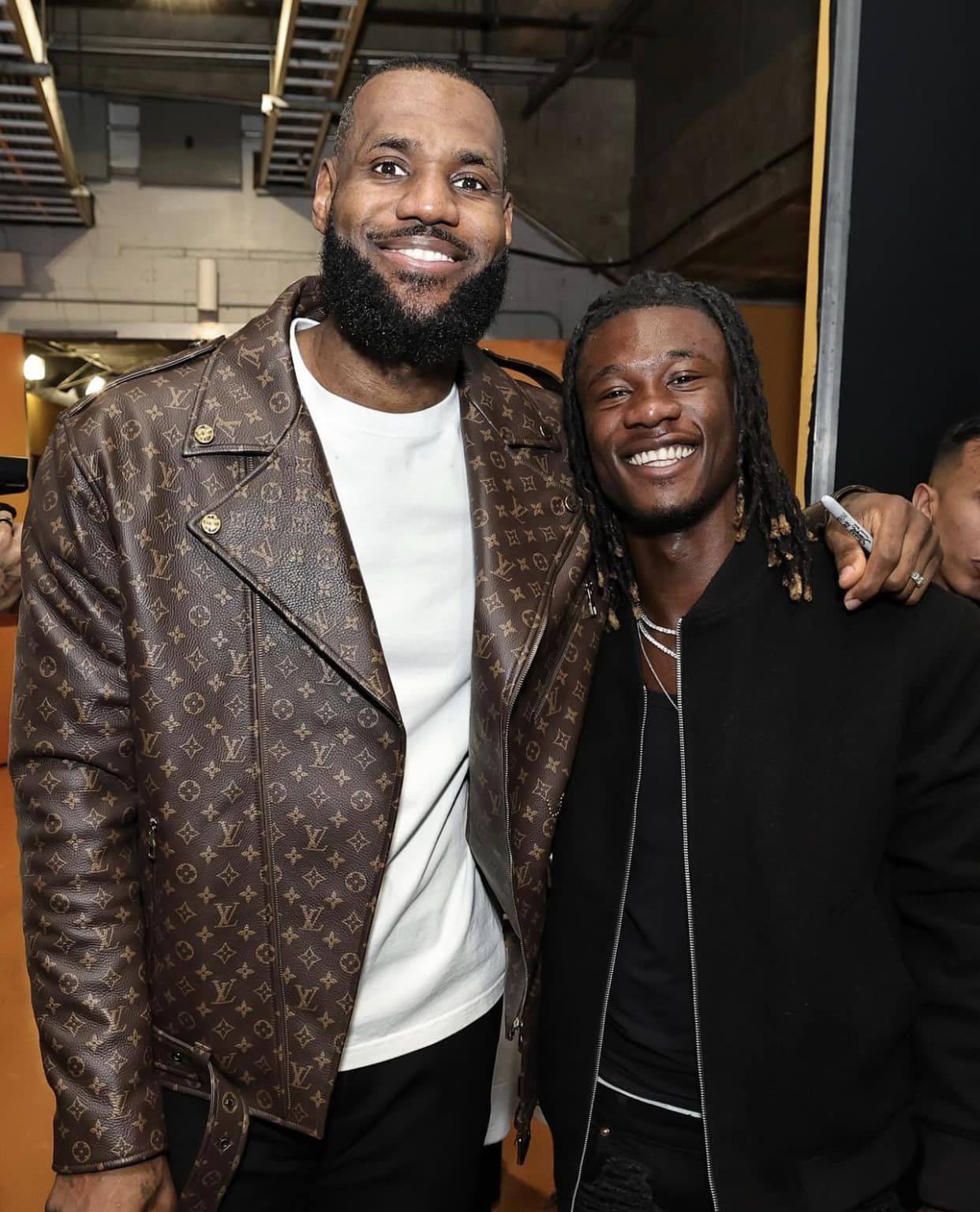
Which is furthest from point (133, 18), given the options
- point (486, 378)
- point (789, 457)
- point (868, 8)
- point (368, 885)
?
point (368, 885)

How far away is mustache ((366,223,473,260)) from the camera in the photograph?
1.54 meters

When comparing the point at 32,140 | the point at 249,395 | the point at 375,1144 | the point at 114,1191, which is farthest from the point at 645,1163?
the point at 32,140

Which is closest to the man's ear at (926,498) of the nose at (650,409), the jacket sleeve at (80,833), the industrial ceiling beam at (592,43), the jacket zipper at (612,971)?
the nose at (650,409)

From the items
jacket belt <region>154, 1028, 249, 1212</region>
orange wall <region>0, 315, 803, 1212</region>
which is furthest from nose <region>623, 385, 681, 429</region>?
orange wall <region>0, 315, 803, 1212</region>

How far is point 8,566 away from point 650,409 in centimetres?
252

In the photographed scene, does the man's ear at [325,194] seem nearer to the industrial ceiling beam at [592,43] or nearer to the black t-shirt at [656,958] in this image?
the black t-shirt at [656,958]

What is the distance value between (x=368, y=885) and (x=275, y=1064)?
25 cm

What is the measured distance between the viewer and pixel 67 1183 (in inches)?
52.9

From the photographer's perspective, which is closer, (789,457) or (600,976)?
(600,976)

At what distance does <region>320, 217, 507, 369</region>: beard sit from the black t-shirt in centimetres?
58

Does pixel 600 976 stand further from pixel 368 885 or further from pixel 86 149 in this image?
pixel 86 149

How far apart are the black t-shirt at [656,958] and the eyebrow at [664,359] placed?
455 millimetres

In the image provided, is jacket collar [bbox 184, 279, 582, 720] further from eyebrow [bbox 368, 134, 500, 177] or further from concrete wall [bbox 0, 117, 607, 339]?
concrete wall [bbox 0, 117, 607, 339]

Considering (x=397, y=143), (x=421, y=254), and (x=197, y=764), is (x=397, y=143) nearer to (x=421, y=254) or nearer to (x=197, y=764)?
(x=421, y=254)
